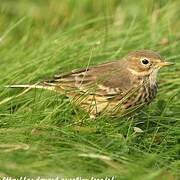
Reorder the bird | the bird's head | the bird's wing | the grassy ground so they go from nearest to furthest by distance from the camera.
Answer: the grassy ground < the bird < the bird's wing < the bird's head

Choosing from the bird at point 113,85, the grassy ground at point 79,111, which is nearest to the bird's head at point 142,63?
the bird at point 113,85

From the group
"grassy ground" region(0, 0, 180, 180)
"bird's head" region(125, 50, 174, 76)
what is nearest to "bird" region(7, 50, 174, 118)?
"bird's head" region(125, 50, 174, 76)

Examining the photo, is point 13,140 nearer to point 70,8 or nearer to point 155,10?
point 155,10

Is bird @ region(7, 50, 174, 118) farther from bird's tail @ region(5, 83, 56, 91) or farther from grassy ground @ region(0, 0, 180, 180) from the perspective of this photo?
grassy ground @ region(0, 0, 180, 180)

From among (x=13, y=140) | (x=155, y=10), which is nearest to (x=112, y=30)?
(x=155, y=10)

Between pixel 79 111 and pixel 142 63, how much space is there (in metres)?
1.00

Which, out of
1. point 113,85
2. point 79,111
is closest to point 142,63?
point 113,85

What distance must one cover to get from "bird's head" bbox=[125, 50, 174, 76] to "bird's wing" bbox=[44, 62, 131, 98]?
0.48 ft

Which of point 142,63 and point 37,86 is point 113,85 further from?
point 37,86

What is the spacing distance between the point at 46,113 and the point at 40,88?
2.16 ft

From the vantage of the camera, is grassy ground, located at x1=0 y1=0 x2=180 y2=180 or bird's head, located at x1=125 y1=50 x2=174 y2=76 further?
bird's head, located at x1=125 y1=50 x2=174 y2=76

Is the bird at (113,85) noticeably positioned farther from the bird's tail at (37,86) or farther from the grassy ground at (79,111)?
the grassy ground at (79,111)

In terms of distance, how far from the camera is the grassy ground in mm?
4750

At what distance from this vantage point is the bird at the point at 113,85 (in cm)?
594
